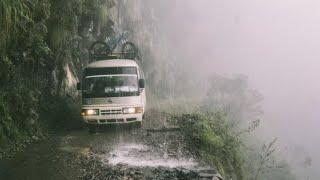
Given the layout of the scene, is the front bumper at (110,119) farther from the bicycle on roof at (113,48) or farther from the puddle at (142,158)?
the bicycle on roof at (113,48)

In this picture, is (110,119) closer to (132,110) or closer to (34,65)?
(132,110)

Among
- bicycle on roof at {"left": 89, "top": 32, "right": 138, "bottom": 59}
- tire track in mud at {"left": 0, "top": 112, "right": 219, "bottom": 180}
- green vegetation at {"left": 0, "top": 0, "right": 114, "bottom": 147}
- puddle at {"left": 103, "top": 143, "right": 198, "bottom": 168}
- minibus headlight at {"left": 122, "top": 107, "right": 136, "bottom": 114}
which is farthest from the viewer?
bicycle on roof at {"left": 89, "top": 32, "right": 138, "bottom": 59}

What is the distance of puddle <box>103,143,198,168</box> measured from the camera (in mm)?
13094

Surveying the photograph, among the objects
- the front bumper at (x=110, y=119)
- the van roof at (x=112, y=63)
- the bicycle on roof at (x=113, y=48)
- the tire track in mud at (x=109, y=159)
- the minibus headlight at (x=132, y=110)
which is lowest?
the tire track in mud at (x=109, y=159)

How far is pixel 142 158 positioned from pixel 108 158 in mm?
939

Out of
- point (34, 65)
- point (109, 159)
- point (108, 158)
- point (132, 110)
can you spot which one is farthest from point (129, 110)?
point (34, 65)

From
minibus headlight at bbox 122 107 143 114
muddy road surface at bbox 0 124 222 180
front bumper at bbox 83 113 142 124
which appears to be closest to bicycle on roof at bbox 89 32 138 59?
minibus headlight at bbox 122 107 143 114

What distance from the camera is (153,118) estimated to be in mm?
22984

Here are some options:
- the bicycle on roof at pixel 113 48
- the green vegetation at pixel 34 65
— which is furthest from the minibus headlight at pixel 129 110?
the bicycle on roof at pixel 113 48

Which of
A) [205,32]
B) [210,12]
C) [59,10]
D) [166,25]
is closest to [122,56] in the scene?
[59,10]

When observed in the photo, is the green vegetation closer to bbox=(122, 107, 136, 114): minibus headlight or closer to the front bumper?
the front bumper

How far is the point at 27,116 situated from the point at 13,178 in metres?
5.44

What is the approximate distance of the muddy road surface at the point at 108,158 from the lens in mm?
11891

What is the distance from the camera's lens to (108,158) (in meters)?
14.0
